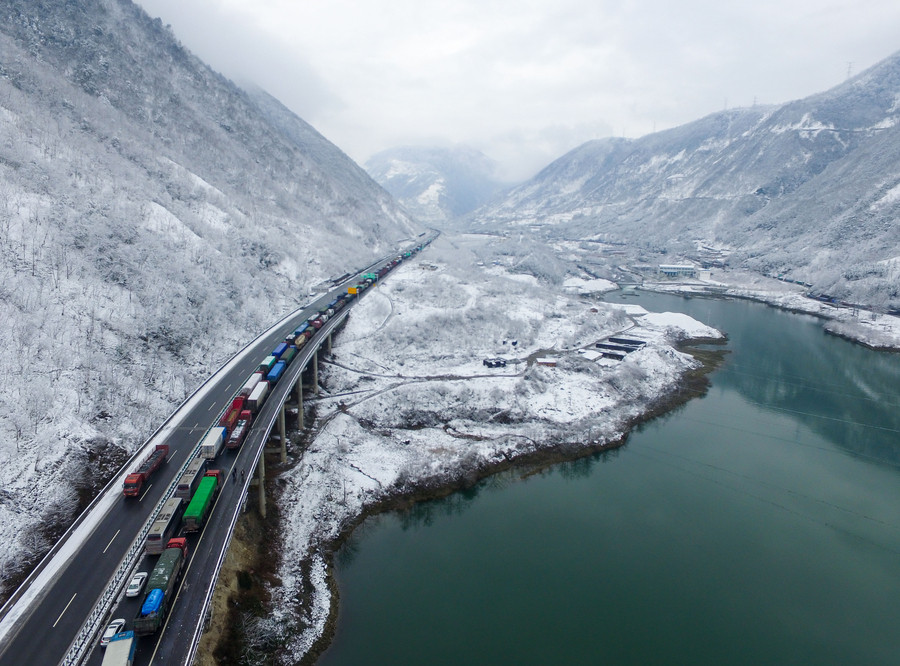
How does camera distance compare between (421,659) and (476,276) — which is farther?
(476,276)

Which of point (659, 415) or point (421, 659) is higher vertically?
point (659, 415)

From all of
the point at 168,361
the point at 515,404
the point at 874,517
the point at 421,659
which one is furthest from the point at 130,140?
the point at 874,517

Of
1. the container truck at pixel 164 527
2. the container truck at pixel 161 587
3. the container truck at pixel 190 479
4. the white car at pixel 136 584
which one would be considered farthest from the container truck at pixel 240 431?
the white car at pixel 136 584

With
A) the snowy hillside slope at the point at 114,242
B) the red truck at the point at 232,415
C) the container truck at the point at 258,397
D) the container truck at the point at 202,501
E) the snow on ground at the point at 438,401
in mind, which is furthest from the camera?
the container truck at the point at 258,397

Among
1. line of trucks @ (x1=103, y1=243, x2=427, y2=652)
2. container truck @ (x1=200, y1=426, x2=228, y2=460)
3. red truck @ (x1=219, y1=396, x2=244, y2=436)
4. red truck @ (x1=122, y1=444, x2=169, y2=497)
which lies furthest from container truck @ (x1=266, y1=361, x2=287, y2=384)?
red truck @ (x1=122, y1=444, x2=169, y2=497)

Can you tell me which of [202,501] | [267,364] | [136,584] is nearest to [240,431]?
[202,501]

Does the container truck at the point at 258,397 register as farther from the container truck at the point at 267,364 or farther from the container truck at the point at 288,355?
the container truck at the point at 288,355

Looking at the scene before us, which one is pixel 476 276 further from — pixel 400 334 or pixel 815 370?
pixel 815 370

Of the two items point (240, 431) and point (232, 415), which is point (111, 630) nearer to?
point (240, 431)
